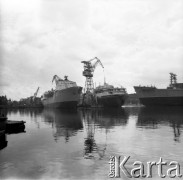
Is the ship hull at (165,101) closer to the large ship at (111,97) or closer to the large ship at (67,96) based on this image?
the large ship at (111,97)

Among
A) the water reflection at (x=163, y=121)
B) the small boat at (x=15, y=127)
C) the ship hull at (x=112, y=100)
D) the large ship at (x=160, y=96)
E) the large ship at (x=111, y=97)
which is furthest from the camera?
the large ship at (x=111, y=97)

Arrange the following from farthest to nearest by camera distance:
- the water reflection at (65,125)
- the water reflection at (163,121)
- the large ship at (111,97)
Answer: the large ship at (111,97) → the water reflection at (163,121) → the water reflection at (65,125)

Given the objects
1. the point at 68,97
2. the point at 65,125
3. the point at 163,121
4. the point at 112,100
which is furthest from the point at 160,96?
the point at 65,125

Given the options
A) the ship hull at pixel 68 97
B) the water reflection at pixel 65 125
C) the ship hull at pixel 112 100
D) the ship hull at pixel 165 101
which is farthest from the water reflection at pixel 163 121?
the ship hull at pixel 112 100

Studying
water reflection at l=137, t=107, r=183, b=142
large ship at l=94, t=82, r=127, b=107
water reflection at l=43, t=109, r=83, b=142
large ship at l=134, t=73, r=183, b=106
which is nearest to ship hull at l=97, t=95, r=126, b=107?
large ship at l=94, t=82, r=127, b=107

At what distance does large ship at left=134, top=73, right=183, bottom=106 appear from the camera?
9900 cm

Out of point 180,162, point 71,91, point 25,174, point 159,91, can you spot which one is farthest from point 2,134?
point 159,91

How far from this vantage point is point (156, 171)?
38.8 ft

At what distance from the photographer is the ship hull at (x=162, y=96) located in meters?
99.0

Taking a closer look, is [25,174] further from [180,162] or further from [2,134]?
[2,134]

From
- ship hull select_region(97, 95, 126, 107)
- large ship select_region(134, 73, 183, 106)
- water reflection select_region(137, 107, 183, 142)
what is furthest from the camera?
ship hull select_region(97, 95, 126, 107)

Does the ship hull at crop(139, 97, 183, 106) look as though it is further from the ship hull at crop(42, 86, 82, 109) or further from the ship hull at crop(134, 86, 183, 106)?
Answer: the ship hull at crop(42, 86, 82, 109)

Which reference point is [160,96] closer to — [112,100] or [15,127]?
[112,100]

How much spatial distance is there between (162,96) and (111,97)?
24240 mm
